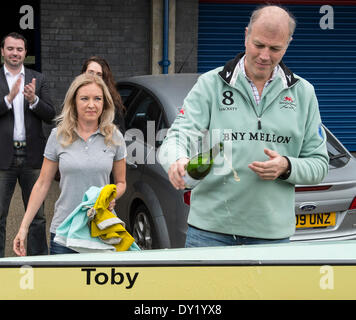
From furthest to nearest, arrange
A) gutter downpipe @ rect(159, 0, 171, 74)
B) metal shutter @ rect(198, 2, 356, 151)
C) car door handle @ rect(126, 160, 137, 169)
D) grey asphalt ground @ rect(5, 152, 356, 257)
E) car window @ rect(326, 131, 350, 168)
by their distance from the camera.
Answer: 1. metal shutter @ rect(198, 2, 356, 151)
2. gutter downpipe @ rect(159, 0, 171, 74)
3. grey asphalt ground @ rect(5, 152, 356, 257)
4. car door handle @ rect(126, 160, 137, 169)
5. car window @ rect(326, 131, 350, 168)

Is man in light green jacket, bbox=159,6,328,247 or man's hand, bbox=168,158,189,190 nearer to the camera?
man's hand, bbox=168,158,189,190

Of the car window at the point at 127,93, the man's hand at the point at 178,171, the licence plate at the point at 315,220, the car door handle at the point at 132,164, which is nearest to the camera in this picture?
the man's hand at the point at 178,171

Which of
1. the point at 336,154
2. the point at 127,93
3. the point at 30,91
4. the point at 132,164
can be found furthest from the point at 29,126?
the point at 336,154

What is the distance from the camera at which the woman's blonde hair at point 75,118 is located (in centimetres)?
346

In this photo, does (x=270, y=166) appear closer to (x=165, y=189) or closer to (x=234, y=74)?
(x=234, y=74)

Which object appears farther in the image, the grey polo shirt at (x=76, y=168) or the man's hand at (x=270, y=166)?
the grey polo shirt at (x=76, y=168)

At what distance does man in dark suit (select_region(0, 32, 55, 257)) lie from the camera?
4500 mm

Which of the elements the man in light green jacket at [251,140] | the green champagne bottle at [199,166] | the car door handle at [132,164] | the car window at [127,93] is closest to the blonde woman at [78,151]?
the man in light green jacket at [251,140]

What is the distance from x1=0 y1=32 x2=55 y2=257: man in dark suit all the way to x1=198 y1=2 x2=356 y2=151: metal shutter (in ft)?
20.0

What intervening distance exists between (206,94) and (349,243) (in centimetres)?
83

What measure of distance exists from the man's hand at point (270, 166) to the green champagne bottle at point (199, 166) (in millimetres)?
161

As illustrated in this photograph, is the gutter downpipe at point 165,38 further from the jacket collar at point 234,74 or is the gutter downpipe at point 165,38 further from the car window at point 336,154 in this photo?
the jacket collar at point 234,74

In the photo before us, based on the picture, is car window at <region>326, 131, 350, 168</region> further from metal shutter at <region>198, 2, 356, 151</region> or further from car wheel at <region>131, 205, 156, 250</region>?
metal shutter at <region>198, 2, 356, 151</region>

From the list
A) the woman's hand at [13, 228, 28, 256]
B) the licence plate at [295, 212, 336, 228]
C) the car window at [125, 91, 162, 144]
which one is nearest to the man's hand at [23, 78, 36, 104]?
the car window at [125, 91, 162, 144]
